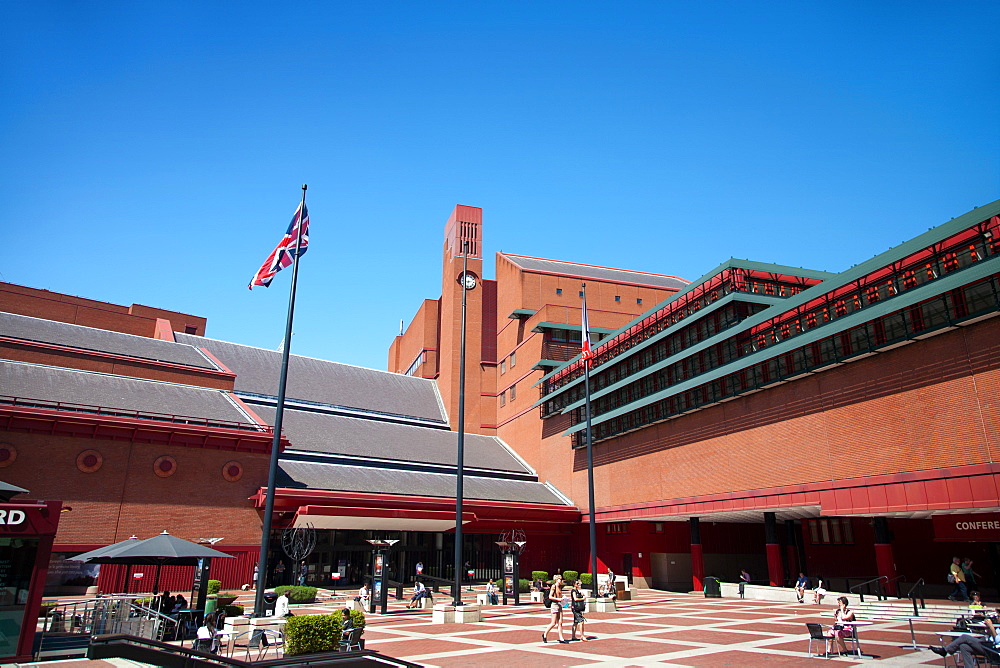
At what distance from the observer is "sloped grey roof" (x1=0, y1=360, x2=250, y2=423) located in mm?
34375

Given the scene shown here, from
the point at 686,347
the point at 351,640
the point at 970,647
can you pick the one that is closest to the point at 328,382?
the point at 686,347

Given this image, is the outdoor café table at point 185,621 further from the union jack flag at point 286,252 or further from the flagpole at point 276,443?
the union jack flag at point 286,252

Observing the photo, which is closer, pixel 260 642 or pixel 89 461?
pixel 260 642

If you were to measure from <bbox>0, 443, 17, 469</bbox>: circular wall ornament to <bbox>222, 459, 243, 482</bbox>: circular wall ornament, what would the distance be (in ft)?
30.5

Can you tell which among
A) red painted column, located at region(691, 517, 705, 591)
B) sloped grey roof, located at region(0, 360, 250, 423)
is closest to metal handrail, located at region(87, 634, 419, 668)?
sloped grey roof, located at region(0, 360, 250, 423)

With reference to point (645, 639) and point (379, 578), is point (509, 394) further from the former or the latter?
point (645, 639)

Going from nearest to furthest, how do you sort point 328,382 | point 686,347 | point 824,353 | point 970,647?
1. point 970,647
2. point 824,353
3. point 686,347
4. point 328,382

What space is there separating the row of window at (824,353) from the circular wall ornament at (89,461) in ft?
97.0

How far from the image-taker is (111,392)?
37094 mm

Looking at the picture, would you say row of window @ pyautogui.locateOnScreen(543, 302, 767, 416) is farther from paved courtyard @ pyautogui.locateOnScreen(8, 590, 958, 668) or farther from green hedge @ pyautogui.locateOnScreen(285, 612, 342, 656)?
green hedge @ pyautogui.locateOnScreen(285, 612, 342, 656)

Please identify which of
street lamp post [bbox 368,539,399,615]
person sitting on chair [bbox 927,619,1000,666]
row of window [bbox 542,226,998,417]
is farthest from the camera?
street lamp post [bbox 368,539,399,615]

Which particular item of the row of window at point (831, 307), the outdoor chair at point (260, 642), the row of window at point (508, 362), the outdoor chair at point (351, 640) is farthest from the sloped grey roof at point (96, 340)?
the outdoor chair at point (351, 640)

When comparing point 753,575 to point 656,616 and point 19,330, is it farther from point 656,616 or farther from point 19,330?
point 19,330

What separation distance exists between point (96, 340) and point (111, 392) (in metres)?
8.39
